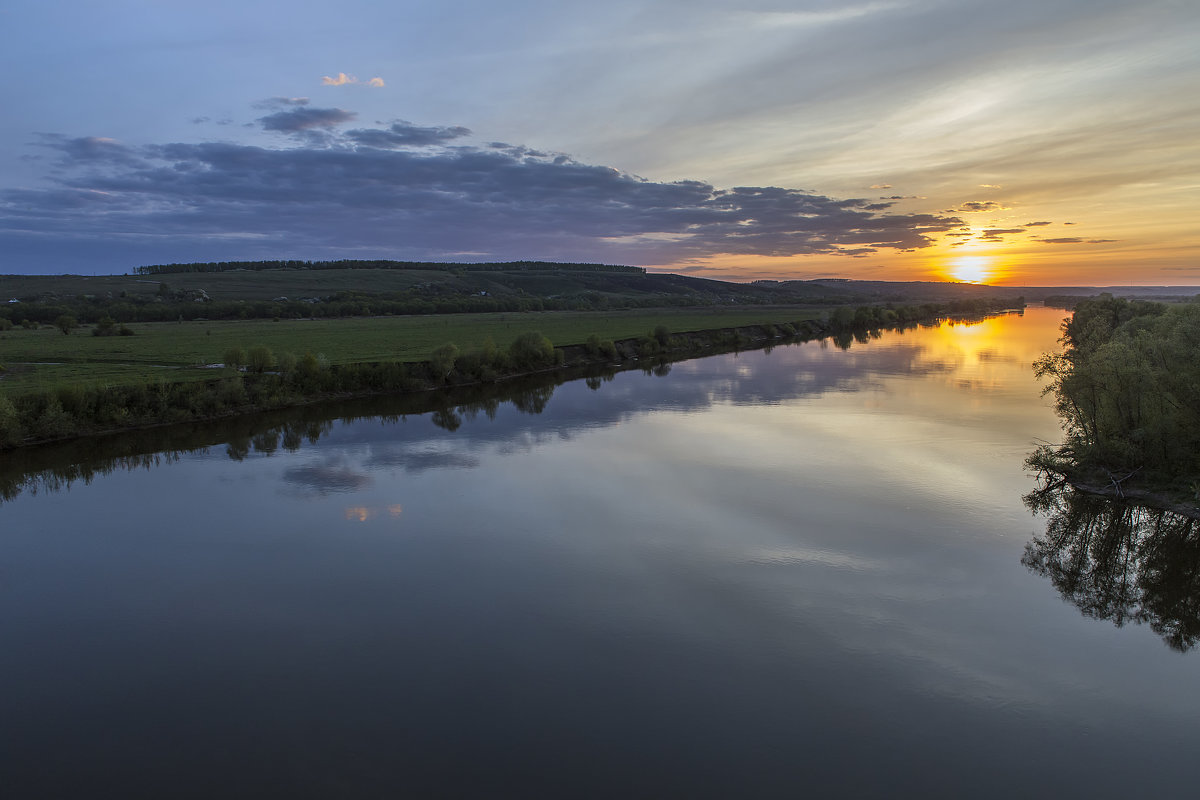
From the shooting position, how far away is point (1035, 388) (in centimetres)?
3344

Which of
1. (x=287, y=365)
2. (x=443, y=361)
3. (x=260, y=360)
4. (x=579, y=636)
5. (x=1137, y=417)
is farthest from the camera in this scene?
(x=443, y=361)

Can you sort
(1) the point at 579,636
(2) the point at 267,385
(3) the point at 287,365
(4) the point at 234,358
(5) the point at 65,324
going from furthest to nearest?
1. (5) the point at 65,324
2. (4) the point at 234,358
3. (3) the point at 287,365
4. (2) the point at 267,385
5. (1) the point at 579,636

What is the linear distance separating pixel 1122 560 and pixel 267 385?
95.2ft

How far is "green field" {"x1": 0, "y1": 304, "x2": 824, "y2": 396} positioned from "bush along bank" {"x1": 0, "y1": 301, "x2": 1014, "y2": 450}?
6.12 feet

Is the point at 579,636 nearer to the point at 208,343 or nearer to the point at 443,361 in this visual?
the point at 443,361

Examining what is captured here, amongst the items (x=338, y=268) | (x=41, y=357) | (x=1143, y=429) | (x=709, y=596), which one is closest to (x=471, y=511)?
(x=709, y=596)

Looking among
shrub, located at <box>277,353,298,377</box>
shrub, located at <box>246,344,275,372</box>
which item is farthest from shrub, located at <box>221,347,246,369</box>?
shrub, located at <box>277,353,298,377</box>

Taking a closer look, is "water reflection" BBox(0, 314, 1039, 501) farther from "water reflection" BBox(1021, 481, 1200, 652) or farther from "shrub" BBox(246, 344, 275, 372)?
"water reflection" BBox(1021, 481, 1200, 652)

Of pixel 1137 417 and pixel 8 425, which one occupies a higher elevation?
pixel 1137 417

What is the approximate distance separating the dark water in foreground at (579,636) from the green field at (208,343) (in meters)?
13.6

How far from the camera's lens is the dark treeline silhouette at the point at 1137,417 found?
16109 millimetres

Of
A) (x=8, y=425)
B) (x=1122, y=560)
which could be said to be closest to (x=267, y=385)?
(x=8, y=425)

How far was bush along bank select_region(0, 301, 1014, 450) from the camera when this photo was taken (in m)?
23.1

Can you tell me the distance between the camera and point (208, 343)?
43500mm
